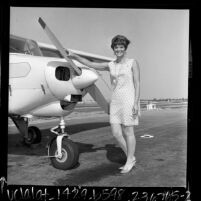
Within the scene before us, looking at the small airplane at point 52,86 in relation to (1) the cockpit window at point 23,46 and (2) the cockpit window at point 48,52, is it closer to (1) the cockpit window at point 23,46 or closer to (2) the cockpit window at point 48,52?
(1) the cockpit window at point 23,46

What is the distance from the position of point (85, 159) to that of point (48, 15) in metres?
2.25

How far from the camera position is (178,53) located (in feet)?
11.6

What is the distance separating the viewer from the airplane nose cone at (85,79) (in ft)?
11.9

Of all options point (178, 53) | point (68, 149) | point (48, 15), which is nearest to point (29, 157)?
point (68, 149)

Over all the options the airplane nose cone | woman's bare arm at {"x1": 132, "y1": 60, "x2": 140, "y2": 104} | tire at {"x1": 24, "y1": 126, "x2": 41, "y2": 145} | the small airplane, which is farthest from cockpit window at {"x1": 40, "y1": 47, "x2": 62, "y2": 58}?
woman's bare arm at {"x1": 132, "y1": 60, "x2": 140, "y2": 104}

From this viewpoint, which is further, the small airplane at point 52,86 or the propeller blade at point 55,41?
the small airplane at point 52,86

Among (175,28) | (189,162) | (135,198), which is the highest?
(175,28)

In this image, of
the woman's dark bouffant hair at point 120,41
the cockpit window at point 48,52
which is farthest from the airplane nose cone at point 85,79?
the cockpit window at point 48,52

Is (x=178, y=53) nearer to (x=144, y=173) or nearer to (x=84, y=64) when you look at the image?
(x=84, y=64)

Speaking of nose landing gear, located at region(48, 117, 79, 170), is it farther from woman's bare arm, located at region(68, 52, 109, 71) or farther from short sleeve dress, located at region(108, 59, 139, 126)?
woman's bare arm, located at region(68, 52, 109, 71)

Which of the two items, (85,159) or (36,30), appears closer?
(36,30)

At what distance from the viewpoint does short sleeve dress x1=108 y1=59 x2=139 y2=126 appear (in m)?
3.58

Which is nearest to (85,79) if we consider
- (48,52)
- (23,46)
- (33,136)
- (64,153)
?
(64,153)

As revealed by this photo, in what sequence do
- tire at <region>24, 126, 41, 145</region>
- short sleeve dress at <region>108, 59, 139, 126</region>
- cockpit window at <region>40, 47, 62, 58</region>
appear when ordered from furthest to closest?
tire at <region>24, 126, 41, 145</region> < cockpit window at <region>40, 47, 62, 58</region> < short sleeve dress at <region>108, 59, 139, 126</region>
